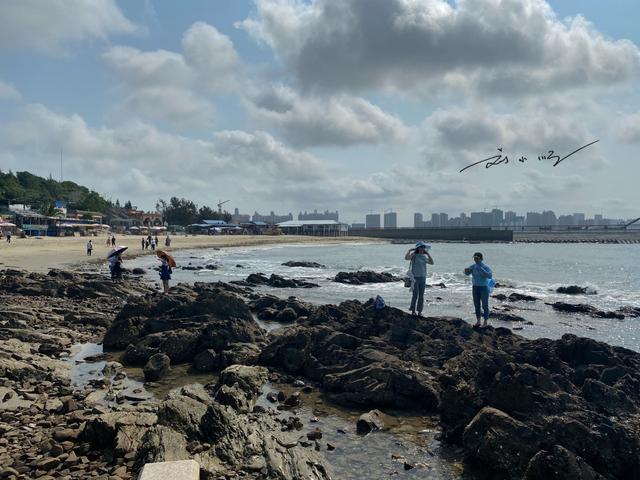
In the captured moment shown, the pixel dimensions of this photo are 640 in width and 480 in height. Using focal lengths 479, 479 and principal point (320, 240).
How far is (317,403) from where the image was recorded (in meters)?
9.48

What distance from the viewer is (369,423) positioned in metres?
8.27

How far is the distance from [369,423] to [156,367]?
5.12m

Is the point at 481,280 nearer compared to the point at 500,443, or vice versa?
the point at 500,443

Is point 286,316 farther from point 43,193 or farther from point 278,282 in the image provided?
point 43,193

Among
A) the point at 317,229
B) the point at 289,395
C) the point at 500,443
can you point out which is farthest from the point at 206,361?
the point at 317,229

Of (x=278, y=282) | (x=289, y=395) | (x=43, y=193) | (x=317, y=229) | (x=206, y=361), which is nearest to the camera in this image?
(x=289, y=395)

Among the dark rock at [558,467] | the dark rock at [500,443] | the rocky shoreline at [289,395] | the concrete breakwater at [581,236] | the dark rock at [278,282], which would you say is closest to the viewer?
the dark rock at [558,467]

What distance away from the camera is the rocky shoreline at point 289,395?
632cm

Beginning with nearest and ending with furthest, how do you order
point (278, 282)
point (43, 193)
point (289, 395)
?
1. point (289, 395)
2. point (278, 282)
3. point (43, 193)

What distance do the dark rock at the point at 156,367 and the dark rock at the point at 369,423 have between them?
15.7ft

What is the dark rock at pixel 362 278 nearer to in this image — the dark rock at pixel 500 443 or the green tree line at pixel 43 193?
the dark rock at pixel 500 443

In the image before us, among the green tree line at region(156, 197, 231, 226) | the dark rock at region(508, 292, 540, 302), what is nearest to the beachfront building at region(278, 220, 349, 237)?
the green tree line at region(156, 197, 231, 226)

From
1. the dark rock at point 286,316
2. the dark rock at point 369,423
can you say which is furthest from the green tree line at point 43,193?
the dark rock at point 369,423

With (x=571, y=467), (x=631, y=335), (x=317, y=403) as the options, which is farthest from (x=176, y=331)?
(x=631, y=335)
